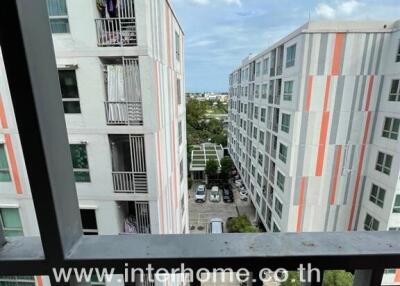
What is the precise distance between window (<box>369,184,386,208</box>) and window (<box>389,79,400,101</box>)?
3.39 metres

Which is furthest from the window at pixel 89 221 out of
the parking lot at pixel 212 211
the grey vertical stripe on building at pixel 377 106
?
the grey vertical stripe on building at pixel 377 106

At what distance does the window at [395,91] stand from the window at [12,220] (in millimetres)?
11429

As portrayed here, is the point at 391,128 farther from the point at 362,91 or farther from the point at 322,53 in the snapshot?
the point at 322,53

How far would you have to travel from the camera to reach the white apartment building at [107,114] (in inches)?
148

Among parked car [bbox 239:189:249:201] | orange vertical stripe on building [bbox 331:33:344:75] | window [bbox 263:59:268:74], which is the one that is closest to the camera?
orange vertical stripe on building [bbox 331:33:344:75]

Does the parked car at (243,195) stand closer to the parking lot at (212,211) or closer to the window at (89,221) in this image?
the parking lot at (212,211)

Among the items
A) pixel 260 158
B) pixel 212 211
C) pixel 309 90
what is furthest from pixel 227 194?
pixel 309 90

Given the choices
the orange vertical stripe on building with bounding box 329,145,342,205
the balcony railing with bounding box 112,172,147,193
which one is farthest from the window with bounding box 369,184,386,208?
the balcony railing with bounding box 112,172,147,193

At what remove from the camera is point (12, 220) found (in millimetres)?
4543

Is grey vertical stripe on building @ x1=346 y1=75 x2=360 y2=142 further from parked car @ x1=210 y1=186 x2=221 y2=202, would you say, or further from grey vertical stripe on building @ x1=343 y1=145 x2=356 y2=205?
parked car @ x1=210 y1=186 x2=221 y2=202

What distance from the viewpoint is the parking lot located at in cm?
1370

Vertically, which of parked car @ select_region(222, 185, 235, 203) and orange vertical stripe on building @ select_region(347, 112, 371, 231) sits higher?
orange vertical stripe on building @ select_region(347, 112, 371, 231)

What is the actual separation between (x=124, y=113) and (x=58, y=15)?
6.36 feet

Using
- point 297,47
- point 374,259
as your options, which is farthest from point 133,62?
point 297,47
